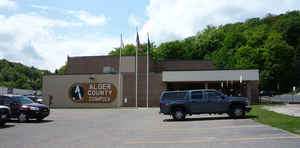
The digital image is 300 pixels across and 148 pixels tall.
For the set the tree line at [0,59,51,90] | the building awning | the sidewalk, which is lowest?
the sidewalk

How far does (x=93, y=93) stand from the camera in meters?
43.6

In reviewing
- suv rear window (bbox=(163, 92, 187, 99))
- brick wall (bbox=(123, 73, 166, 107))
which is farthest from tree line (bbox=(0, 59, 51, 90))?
suv rear window (bbox=(163, 92, 187, 99))

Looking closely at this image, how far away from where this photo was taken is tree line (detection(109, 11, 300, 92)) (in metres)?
71.6

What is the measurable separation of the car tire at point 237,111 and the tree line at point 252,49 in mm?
47401

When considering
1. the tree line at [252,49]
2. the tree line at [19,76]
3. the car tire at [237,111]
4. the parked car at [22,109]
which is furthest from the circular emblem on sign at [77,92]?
the tree line at [19,76]

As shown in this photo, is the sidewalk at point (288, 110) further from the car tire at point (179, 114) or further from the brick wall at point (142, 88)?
the brick wall at point (142, 88)

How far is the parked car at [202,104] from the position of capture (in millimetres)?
19531

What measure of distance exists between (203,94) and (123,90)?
79.3 feet

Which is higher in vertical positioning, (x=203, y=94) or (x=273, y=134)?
(x=203, y=94)

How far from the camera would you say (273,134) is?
1176 centimetres

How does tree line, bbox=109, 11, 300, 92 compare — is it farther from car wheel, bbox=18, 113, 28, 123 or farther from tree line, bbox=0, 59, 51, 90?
tree line, bbox=0, 59, 51, 90

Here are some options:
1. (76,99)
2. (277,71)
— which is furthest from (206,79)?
(277,71)

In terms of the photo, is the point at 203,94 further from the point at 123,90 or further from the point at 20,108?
the point at 123,90

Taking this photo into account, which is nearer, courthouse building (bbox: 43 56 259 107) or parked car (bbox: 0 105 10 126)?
parked car (bbox: 0 105 10 126)
